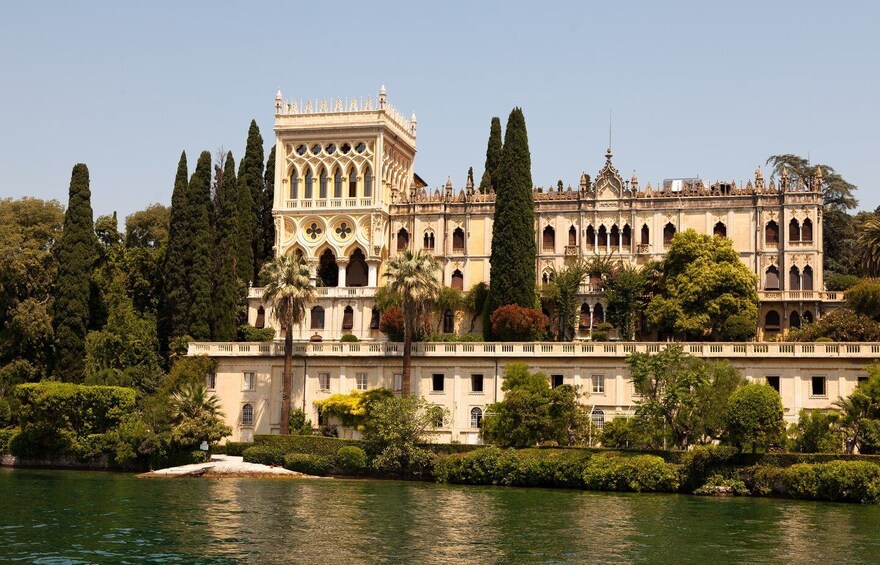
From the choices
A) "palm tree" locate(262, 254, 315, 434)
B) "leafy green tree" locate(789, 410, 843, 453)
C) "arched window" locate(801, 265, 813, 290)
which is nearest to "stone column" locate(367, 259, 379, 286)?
"palm tree" locate(262, 254, 315, 434)

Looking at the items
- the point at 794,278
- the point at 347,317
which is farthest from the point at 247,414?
the point at 794,278

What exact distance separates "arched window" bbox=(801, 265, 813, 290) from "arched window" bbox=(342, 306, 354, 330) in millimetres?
26082

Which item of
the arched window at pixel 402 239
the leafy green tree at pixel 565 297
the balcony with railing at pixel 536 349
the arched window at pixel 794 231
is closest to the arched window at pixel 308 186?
the arched window at pixel 402 239

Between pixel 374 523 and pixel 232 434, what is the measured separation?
25633 mm

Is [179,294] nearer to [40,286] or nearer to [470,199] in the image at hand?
[40,286]

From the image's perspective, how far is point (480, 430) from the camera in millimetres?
61812

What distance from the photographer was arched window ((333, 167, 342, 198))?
81.1m

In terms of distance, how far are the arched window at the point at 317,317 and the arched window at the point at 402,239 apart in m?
6.54

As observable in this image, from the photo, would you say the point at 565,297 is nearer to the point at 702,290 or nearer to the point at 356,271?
the point at 702,290

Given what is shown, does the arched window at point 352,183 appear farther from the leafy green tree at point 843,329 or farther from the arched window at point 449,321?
the leafy green tree at point 843,329

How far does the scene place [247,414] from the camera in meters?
67.2

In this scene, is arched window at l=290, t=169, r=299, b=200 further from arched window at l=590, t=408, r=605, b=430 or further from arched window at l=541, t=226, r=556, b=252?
arched window at l=590, t=408, r=605, b=430

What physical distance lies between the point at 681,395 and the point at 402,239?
29802mm

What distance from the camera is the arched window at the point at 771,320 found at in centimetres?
7450
